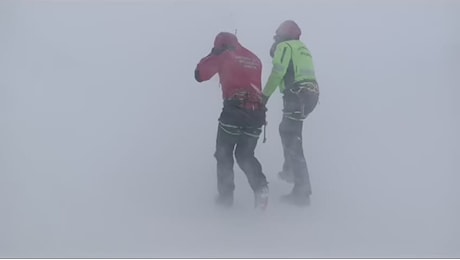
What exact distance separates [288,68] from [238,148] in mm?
395

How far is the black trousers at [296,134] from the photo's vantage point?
3.05 meters

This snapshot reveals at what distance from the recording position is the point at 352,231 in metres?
2.99

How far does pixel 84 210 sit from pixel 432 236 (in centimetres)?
143

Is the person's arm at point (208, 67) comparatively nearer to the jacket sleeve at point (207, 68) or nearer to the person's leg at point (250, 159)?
the jacket sleeve at point (207, 68)

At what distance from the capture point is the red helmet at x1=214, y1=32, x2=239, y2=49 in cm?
311

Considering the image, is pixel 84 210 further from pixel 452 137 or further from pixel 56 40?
pixel 452 137

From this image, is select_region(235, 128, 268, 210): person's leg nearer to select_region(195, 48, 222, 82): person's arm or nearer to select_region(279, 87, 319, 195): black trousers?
select_region(279, 87, 319, 195): black trousers

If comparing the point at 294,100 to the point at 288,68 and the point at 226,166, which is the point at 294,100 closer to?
the point at 288,68

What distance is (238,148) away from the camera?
9.91ft

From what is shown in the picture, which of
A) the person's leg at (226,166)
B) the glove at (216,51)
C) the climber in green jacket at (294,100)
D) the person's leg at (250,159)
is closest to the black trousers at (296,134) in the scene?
the climber in green jacket at (294,100)

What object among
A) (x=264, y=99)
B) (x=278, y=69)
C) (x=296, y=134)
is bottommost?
(x=296, y=134)

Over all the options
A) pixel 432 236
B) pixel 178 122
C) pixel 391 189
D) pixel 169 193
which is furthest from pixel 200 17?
pixel 432 236

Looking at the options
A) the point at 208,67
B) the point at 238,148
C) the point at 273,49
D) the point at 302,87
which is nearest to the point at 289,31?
the point at 273,49

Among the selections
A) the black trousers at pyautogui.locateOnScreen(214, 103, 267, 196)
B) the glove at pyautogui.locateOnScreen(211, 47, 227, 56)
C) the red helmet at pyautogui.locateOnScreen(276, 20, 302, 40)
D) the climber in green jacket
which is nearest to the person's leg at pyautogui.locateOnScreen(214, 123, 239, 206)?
the black trousers at pyautogui.locateOnScreen(214, 103, 267, 196)
